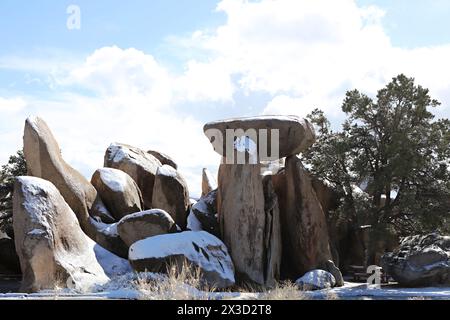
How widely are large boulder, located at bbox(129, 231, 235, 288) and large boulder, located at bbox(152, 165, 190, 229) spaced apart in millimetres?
3092

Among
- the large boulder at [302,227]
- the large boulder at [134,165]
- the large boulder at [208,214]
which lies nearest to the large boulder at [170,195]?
the large boulder at [208,214]

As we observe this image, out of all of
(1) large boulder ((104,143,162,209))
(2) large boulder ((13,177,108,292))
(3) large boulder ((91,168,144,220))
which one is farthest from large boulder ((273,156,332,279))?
(2) large boulder ((13,177,108,292))

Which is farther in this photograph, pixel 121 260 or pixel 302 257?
pixel 302 257

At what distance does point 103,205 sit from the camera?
18.5 m

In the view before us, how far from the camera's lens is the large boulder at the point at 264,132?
683 inches

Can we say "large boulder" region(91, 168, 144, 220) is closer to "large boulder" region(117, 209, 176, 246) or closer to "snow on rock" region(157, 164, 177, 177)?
"snow on rock" region(157, 164, 177, 177)

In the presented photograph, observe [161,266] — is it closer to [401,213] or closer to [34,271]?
[34,271]

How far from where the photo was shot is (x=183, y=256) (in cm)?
1498

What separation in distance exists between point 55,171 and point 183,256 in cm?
484

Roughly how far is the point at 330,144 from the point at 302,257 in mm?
4448

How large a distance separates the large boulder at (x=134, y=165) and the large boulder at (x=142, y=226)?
3.92 m
